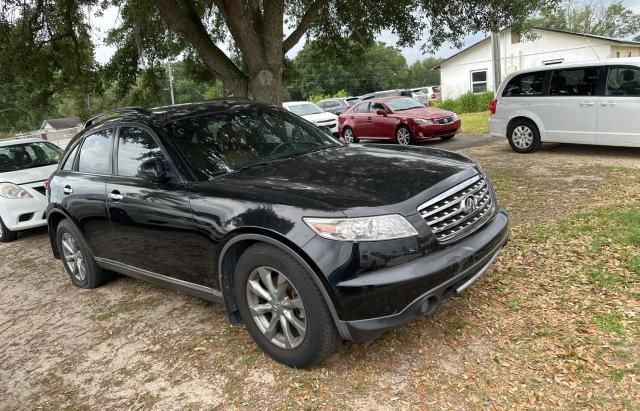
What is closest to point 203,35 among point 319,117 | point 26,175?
point 26,175

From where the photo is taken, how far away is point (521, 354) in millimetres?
3213

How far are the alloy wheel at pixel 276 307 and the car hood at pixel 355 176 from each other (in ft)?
1.68

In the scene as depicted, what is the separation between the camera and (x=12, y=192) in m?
7.78

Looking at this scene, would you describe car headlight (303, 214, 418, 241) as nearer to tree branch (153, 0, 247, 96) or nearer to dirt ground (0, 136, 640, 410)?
dirt ground (0, 136, 640, 410)

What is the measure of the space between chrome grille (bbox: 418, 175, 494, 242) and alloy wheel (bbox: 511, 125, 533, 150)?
24.3ft

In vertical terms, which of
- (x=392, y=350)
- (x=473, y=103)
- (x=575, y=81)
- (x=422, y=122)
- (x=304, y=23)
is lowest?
(x=392, y=350)

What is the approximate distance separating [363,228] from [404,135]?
1124cm

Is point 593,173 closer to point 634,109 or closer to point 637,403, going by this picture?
point 634,109

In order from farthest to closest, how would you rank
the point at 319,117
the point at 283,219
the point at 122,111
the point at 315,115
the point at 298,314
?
the point at 315,115, the point at 319,117, the point at 122,111, the point at 298,314, the point at 283,219

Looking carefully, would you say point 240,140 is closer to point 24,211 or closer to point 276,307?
point 276,307

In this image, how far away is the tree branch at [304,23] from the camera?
8312mm

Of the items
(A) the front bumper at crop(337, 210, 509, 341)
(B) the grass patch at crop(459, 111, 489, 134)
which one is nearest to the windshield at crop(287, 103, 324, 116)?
(B) the grass patch at crop(459, 111, 489, 134)

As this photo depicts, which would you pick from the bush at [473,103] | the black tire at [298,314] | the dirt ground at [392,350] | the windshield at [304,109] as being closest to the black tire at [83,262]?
the dirt ground at [392,350]

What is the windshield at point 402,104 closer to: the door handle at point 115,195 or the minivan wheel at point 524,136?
the minivan wheel at point 524,136
